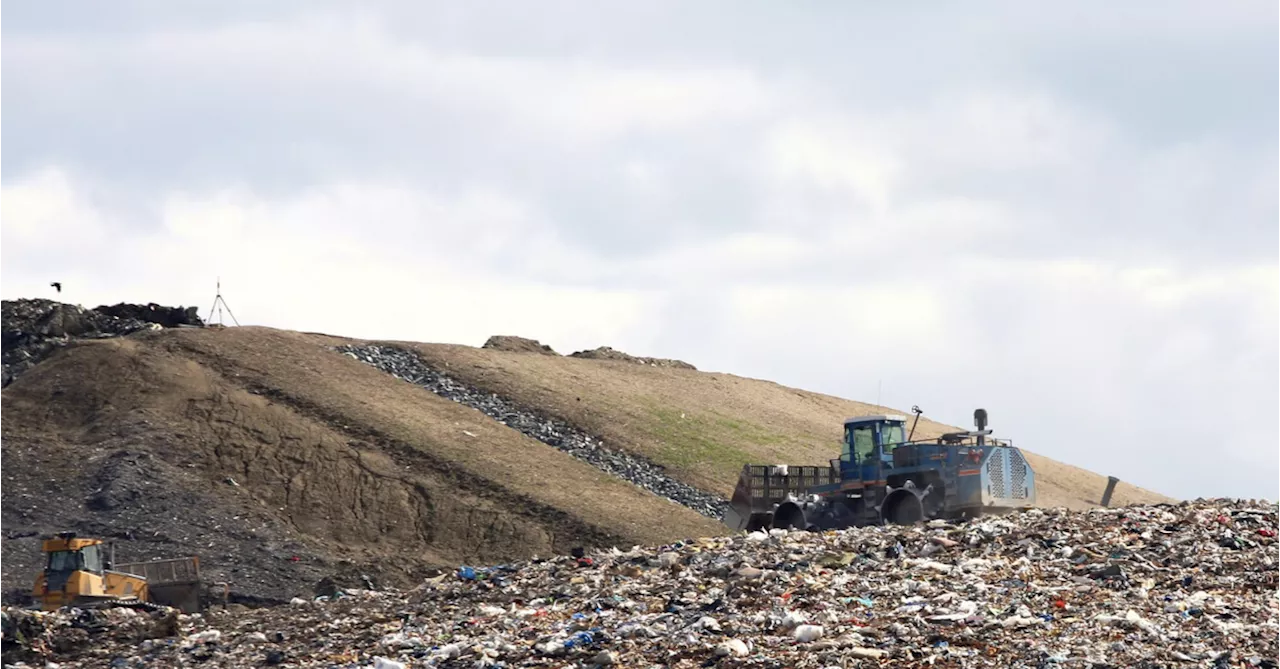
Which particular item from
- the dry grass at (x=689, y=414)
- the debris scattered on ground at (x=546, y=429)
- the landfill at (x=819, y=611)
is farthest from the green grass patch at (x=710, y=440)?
the landfill at (x=819, y=611)

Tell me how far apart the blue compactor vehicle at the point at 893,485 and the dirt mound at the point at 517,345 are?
21.5 m

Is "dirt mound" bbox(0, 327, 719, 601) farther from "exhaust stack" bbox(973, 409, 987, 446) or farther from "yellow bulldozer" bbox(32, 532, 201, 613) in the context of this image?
"exhaust stack" bbox(973, 409, 987, 446)

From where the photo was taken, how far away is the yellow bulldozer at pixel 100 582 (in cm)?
2380

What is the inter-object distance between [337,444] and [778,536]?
16965mm

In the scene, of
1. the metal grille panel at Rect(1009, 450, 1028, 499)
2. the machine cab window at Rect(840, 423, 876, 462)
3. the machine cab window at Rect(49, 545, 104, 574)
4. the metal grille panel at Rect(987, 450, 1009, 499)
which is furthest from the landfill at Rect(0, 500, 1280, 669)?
the machine cab window at Rect(840, 423, 876, 462)

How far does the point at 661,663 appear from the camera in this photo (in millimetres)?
14672

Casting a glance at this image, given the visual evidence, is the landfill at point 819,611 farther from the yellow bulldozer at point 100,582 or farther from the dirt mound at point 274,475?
the dirt mound at point 274,475

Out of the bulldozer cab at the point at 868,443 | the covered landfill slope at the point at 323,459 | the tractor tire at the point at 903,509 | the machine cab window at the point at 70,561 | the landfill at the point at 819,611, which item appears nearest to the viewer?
the landfill at the point at 819,611

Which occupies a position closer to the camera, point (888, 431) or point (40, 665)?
point (40, 665)

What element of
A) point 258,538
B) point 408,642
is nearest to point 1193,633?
point 408,642

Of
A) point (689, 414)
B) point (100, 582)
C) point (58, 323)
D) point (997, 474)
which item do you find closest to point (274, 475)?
point (100, 582)

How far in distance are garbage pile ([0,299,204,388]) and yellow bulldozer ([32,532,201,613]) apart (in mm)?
16162

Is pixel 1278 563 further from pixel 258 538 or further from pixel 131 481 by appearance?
pixel 131 481

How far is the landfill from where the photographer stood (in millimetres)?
14359
